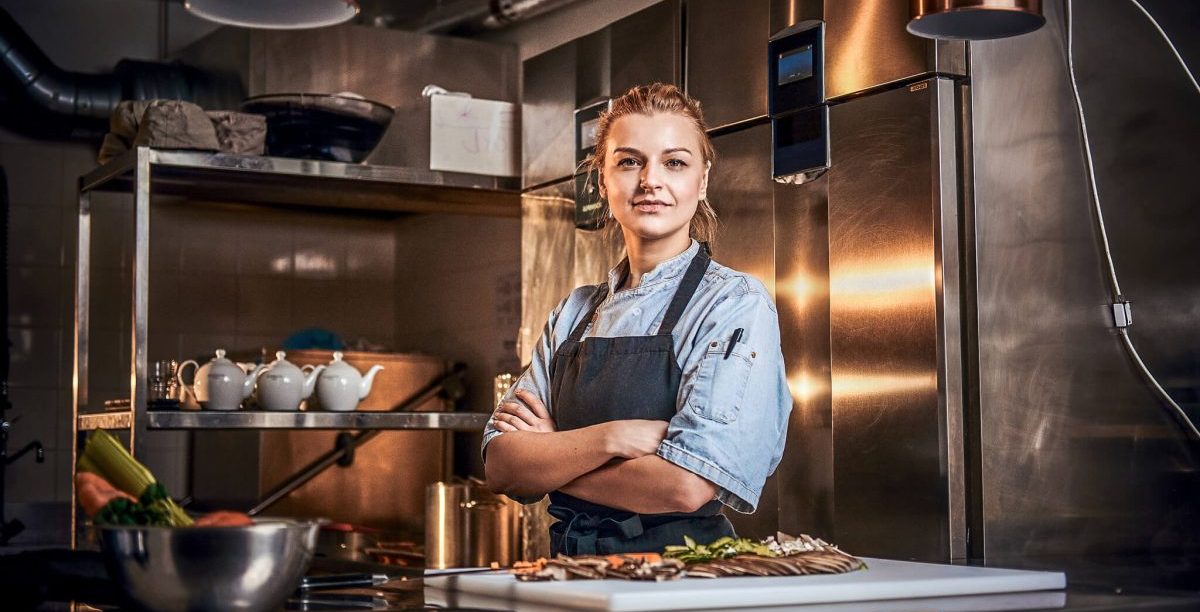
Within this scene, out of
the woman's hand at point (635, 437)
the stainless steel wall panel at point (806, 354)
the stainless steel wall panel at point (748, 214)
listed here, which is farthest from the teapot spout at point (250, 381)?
the woman's hand at point (635, 437)

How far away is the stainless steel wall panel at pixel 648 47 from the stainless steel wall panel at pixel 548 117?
22 centimetres

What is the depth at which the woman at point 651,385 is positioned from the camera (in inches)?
76.7

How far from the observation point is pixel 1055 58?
2.59 meters

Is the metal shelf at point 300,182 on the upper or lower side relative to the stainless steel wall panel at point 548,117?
lower

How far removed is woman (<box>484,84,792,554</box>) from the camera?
6.39 feet

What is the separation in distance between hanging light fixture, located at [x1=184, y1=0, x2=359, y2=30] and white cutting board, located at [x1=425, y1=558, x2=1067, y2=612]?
1472mm

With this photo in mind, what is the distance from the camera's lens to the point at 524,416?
220cm

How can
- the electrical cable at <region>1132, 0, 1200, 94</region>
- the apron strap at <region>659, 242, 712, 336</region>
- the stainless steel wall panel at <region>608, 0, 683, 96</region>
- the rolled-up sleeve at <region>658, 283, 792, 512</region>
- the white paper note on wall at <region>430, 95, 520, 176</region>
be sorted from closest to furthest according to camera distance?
the rolled-up sleeve at <region>658, 283, 792, 512</region> < the apron strap at <region>659, 242, 712, 336</region> < the electrical cable at <region>1132, 0, 1200, 94</region> < the stainless steel wall panel at <region>608, 0, 683, 96</region> < the white paper note on wall at <region>430, 95, 520, 176</region>

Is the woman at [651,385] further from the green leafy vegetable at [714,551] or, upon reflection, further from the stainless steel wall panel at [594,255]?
the stainless steel wall panel at [594,255]

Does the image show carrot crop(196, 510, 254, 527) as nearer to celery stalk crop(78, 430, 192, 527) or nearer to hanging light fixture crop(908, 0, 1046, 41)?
celery stalk crop(78, 430, 192, 527)

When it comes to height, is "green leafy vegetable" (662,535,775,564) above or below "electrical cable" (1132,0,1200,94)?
below

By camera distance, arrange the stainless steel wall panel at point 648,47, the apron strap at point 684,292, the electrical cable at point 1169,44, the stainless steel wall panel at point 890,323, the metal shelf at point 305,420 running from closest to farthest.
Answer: the apron strap at point 684,292
the stainless steel wall panel at point 890,323
the electrical cable at point 1169,44
the stainless steel wall panel at point 648,47
the metal shelf at point 305,420

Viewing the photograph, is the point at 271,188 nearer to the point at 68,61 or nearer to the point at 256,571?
the point at 68,61

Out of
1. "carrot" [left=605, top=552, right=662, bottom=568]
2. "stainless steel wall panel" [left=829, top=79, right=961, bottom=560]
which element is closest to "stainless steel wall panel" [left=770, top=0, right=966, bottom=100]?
"stainless steel wall panel" [left=829, top=79, right=961, bottom=560]
